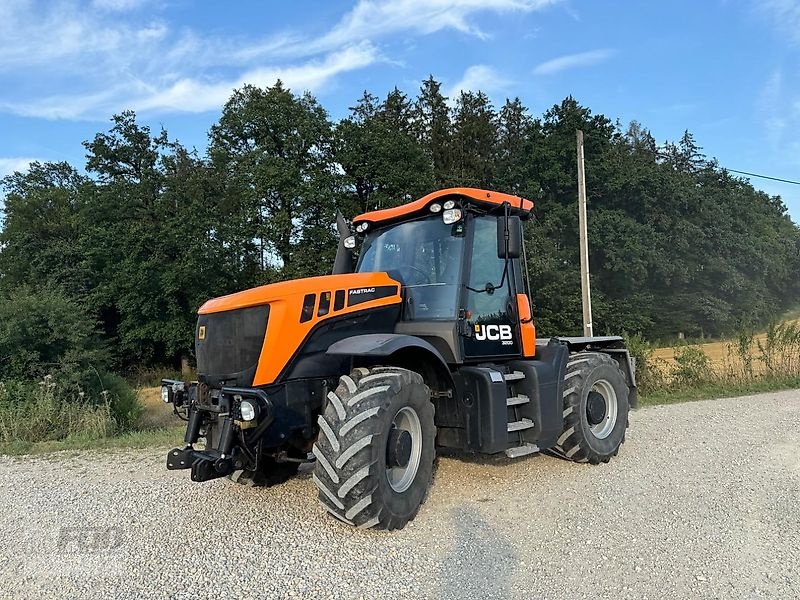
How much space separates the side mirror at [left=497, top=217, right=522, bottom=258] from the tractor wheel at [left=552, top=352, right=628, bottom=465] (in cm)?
175

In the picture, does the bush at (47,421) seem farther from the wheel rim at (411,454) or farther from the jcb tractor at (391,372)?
the wheel rim at (411,454)

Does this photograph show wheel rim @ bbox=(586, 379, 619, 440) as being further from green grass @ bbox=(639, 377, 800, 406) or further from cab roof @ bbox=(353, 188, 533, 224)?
green grass @ bbox=(639, 377, 800, 406)

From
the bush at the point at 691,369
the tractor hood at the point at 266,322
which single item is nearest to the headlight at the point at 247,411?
the tractor hood at the point at 266,322

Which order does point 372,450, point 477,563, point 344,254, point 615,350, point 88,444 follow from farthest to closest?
point 88,444 → point 615,350 → point 344,254 → point 372,450 → point 477,563

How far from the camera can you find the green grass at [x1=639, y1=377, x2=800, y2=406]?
12.4 m

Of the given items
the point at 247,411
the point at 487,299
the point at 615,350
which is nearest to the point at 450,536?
the point at 247,411

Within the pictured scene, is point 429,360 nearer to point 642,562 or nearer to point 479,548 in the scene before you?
point 479,548

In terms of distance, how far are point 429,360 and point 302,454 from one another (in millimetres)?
1358

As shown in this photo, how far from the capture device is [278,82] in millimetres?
33875

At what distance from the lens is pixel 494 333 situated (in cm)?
594

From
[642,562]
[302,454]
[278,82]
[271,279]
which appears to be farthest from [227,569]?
[278,82]

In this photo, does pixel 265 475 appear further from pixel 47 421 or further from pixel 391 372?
pixel 47 421

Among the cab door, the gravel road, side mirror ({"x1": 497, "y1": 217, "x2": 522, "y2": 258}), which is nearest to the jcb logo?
the cab door

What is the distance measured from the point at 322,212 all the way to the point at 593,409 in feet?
79.5
